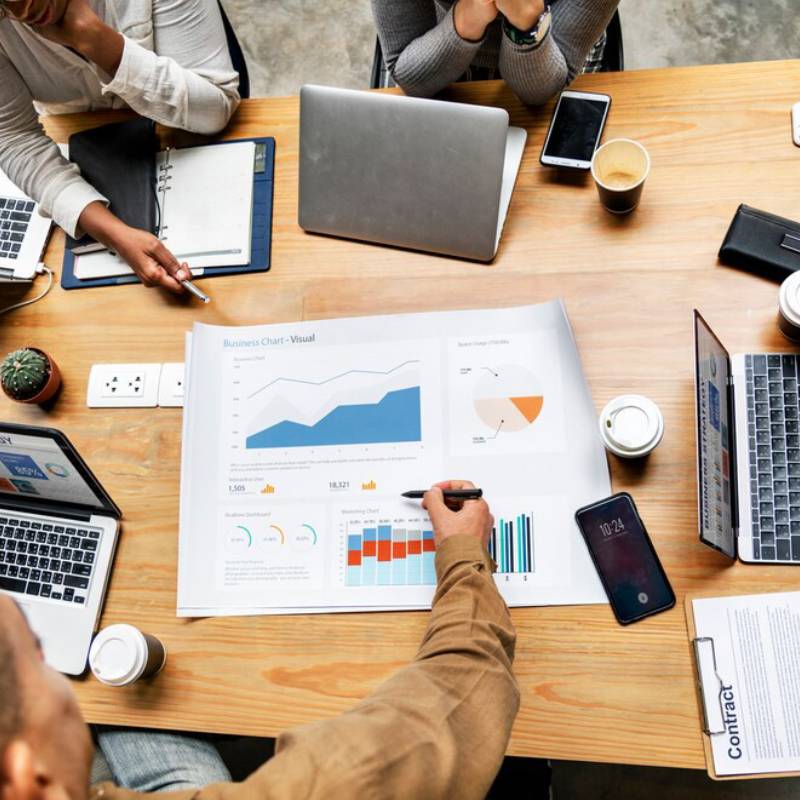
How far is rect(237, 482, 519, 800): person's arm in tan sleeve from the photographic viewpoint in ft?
2.48

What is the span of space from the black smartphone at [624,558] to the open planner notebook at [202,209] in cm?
62

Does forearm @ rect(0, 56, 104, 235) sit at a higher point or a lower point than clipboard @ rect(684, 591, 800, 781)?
higher

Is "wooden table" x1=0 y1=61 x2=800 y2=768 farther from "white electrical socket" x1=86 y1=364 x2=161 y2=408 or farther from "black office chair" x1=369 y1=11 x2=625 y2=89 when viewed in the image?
"black office chair" x1=369 y1=11 x2=625 y2=89

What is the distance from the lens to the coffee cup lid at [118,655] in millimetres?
979

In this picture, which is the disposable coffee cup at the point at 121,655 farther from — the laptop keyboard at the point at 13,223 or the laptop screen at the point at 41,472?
the laptop keyboard at the point at 13,223

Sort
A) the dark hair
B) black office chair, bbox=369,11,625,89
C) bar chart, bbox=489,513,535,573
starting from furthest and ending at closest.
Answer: black office chair, bbox=369,11,625,89 → bar chart, bbox=489,513,535,573 → the dark hair

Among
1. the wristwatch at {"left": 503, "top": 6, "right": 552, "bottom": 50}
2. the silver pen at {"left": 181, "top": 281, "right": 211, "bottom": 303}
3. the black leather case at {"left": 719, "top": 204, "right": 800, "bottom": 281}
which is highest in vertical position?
the wristwatch at {"left": 503, "top": 6, "right": 552, "bottom": 50}

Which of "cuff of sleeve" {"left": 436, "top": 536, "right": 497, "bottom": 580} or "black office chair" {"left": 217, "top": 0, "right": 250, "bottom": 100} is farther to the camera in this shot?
"black office chair" {"left": 217, "top": 0, "right": 250, "bottom": 100}

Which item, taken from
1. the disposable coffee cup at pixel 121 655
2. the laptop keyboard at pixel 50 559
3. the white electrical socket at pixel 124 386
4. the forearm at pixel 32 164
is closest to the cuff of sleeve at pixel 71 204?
the forearm at pixel 32 164

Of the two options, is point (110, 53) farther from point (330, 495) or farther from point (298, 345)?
point (330, 495)

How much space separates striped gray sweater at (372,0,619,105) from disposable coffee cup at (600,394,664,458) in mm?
478

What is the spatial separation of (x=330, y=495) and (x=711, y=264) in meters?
0.60

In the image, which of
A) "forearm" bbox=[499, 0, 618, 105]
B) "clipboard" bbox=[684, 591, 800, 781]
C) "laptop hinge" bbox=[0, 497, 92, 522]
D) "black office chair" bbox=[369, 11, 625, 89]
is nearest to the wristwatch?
"forearm" bbox=[499, 0, 618, 105]

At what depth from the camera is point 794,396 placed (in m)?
1.00
